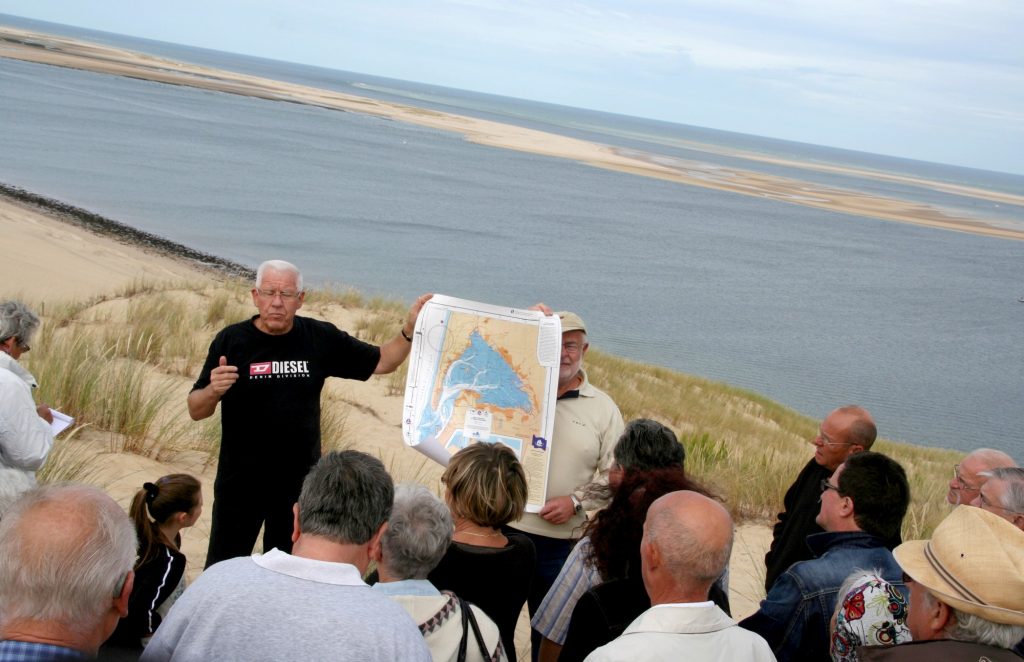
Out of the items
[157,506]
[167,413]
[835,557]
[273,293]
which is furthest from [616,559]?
[167,413]

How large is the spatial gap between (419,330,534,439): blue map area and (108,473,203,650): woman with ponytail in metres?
1.16

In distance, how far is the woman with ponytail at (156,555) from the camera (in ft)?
10.5

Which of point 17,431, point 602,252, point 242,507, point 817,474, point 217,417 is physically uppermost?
point 817,474

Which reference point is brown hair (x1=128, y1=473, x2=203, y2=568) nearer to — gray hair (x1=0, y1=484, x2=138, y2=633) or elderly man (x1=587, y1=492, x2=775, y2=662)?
gray hair (x1=0, y1=484, x2=138, y2=633)

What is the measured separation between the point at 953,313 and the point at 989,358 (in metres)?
7.40

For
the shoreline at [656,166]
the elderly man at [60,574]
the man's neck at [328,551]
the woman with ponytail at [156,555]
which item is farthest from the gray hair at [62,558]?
the shoreline at [656,166]

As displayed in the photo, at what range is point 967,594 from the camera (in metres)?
2.47

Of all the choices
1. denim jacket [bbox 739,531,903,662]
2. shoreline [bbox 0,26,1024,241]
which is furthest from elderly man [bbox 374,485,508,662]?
shoreline [bbox 0,26,1024,241]

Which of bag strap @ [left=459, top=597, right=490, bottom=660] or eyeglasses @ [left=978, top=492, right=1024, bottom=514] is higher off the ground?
eyeglasses @ [left=978, top=492, right=1024, bottom=514]

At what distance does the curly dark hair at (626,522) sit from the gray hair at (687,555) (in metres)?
0.49

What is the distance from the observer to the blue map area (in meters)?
4.31

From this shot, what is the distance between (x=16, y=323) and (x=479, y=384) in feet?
7.26

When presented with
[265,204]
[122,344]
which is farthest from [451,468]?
[265,204]

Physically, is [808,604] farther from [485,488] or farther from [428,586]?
[428,586]
